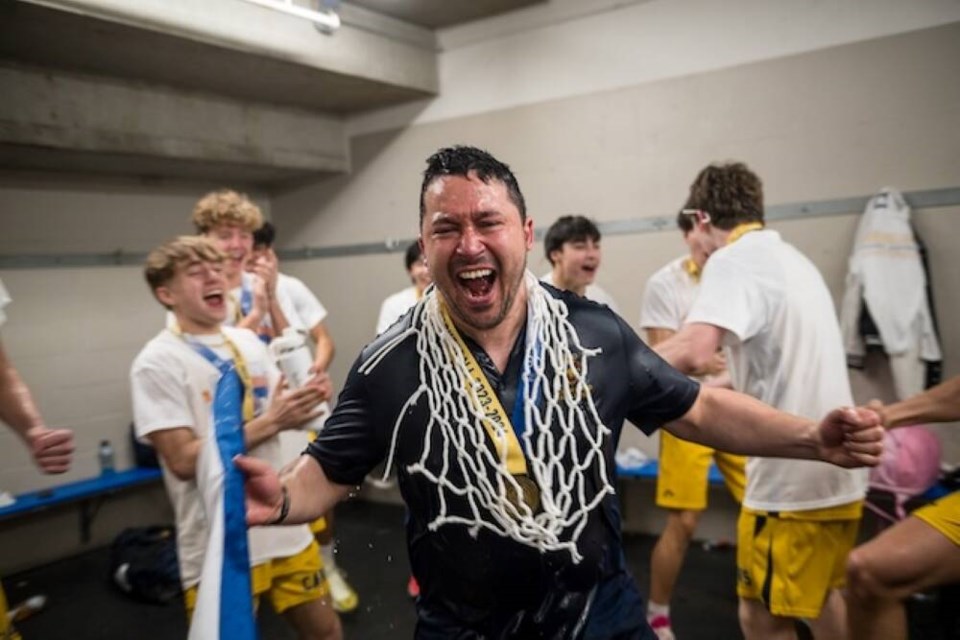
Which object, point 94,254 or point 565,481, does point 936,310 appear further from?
point 94,254

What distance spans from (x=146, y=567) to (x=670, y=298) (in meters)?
3.45

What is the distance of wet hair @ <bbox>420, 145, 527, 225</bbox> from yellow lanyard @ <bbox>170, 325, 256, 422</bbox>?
3.59 feet

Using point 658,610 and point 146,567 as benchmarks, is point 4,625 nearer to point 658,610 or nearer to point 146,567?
point 146,567

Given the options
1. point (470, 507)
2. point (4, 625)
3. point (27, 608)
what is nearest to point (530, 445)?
point (470, 507)

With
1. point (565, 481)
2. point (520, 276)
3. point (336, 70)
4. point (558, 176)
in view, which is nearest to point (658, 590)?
point (565, 481)

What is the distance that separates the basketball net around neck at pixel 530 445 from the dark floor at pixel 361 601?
2.06 metres

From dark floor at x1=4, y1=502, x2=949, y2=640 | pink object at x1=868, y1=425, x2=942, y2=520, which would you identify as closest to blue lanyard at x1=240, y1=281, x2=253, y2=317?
dark floor at x1=4, y1=502, x2=949, y2=640

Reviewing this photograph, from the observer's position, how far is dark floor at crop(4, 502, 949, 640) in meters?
3.21

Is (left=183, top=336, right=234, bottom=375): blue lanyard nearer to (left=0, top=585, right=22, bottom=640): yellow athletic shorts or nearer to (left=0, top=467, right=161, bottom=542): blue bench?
(left=0, top=585, right=22, bottom=640): yellow athletic shorts

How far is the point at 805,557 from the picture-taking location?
82.9 inches

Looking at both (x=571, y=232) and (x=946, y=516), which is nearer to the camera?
(x=946, y=516)

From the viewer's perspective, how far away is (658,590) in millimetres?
2977

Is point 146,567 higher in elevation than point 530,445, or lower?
lower

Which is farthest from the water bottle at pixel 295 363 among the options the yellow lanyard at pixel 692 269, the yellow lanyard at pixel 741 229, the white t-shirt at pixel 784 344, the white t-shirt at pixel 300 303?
the yellow lanyard at pixel 692 269
